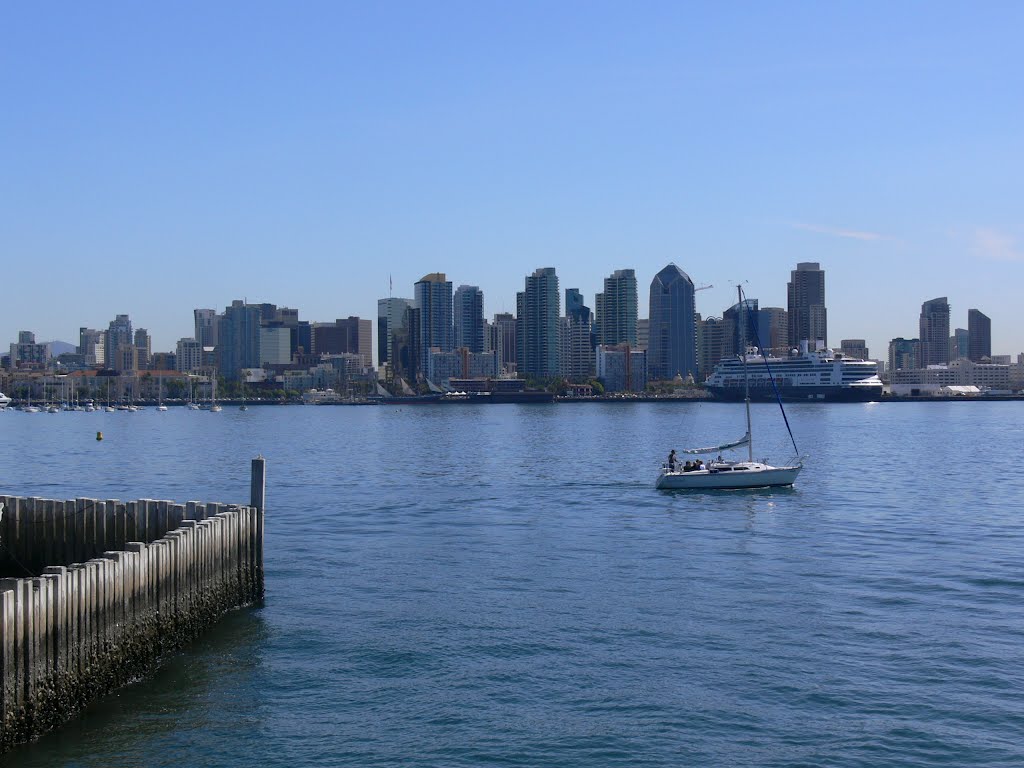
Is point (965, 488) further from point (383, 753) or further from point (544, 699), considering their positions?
point (383, 753)

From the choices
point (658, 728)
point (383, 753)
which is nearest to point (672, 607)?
point (658, 728)

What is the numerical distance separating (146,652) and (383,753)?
19.9 ft

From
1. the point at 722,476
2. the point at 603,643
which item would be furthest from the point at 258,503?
the point at 722,476

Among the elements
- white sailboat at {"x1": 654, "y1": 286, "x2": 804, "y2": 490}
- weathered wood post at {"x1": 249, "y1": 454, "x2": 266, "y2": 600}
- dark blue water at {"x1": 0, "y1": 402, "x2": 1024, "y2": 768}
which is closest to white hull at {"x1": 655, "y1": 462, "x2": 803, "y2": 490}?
white sailboat at {"x1": 654, "y1": 286, "x2": 804, "y2": 490}

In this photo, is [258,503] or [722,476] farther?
[722,476]

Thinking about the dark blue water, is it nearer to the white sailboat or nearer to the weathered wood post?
the weathered wood post

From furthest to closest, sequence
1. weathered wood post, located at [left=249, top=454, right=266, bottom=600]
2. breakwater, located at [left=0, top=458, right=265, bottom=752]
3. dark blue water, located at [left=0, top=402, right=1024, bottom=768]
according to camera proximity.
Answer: weathered wood post, located at [left=249, top=454, right=266, bottom=600] < dark blue water, located at [left=0, top=402, right=1024, bottom=768] < breakwater, located at [left=0, top=458, right=265, bottom=752]

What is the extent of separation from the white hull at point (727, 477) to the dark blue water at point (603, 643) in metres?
2.72

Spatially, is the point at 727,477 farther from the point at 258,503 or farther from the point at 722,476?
the point at 258,503

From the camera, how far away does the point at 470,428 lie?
151m

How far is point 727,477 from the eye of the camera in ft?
187

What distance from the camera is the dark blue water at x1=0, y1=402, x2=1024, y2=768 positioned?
1789cm

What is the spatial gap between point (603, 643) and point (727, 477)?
3460cm

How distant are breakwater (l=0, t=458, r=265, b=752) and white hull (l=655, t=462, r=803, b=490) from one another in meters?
32.7
